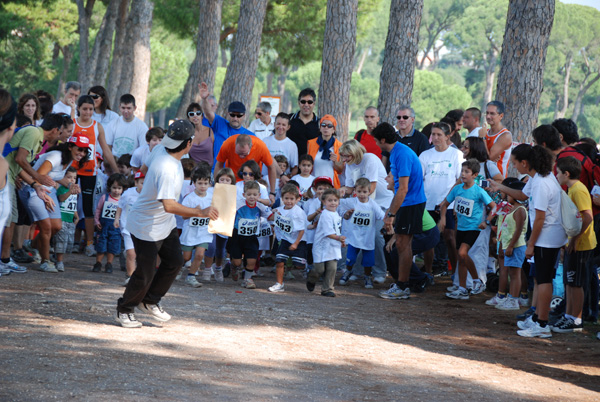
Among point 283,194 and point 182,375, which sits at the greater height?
point 283,194

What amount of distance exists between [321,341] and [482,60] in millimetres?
82694

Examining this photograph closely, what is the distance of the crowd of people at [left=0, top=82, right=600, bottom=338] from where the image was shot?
25.7ft

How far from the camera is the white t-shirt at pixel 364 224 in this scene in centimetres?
1047

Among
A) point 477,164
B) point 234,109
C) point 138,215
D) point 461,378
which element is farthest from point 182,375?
point 234,109

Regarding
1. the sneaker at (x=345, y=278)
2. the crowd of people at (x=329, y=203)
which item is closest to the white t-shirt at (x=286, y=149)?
the crowd of people at (x=329, y=203)

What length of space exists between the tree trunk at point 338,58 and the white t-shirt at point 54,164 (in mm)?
6418

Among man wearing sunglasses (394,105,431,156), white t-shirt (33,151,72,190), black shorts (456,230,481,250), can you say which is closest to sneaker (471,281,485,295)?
black shorts (456,230,481,250)

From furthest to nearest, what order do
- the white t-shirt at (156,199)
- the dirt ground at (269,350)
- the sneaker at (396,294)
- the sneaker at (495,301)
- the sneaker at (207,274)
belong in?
the sneaker at (207,274) → the sneaker at (396,294) → the sneaker at (495,301) → the white t-shirt at (156,199) → the dirt ground at (269,350)

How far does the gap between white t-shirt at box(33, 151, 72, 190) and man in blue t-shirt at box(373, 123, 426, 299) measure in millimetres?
4037

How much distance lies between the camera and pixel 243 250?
9969mm

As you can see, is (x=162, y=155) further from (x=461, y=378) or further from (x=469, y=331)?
(x=469, y=331)

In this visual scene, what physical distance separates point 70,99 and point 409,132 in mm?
5211

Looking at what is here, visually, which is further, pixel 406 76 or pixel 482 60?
pixel 482 60

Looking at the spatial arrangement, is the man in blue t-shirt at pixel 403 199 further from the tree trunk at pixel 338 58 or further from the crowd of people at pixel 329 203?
the tree trunk at pixel 338 58
